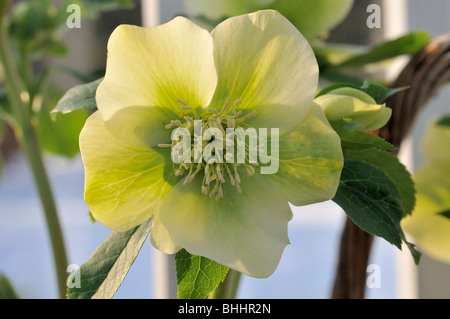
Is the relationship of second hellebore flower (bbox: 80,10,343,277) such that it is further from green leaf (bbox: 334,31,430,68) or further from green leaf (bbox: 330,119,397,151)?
green leaf (bbox: 334,31,430,68)

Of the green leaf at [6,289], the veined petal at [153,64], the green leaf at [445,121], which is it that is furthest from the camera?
the green leaf at [445,121]

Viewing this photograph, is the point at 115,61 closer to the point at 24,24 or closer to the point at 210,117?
the point at 210,117

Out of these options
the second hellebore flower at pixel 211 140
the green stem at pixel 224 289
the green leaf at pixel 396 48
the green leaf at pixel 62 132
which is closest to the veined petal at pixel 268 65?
the second hellebore flower at pixel 211 140

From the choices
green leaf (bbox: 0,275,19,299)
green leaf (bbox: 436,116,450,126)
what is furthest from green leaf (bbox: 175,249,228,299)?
green leaf (bbox: 436,116,450,126)

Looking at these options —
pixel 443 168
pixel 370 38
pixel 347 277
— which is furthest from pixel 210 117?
pixel 370 38

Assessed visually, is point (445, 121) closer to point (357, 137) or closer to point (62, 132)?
point (357, 137)

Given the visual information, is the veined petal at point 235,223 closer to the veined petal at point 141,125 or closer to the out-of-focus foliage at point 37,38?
the veined petal at point 141,125

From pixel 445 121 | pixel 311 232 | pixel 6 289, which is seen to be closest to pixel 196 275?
pixel 6 289
